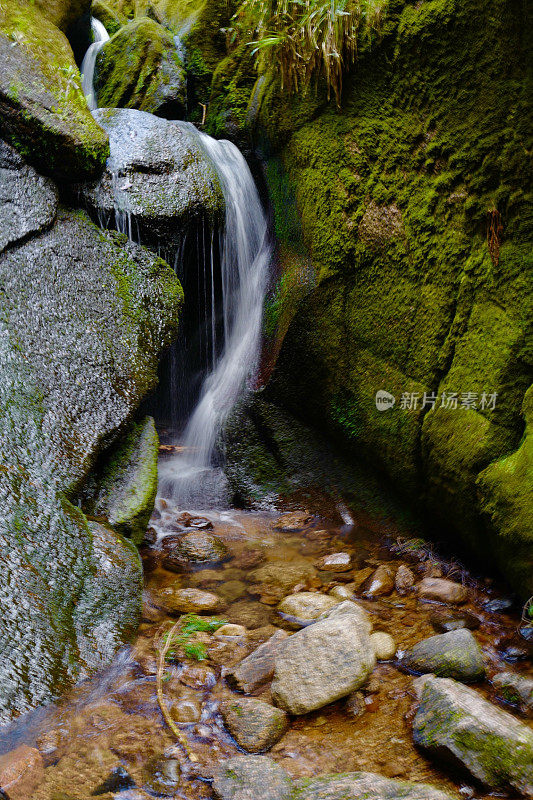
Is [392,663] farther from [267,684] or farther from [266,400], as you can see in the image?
[266,400]

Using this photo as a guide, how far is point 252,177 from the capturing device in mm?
5355

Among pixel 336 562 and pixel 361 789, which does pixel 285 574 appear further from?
pixel 361 789

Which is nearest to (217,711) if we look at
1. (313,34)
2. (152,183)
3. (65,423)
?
(65,423)

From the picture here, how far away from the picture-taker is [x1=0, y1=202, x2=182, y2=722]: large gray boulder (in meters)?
2.29

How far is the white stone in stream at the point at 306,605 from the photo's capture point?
291 centimetres

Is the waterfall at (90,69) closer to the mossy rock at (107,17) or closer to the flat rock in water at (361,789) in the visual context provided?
the mossy rock at (107,17)

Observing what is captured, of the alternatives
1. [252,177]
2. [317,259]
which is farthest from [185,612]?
[252,177]

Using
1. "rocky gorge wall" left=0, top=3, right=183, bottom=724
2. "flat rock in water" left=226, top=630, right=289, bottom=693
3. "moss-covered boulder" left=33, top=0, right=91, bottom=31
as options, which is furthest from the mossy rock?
"flat rock in water" left=226, top=630, right=289, bottom=693

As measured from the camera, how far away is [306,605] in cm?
297

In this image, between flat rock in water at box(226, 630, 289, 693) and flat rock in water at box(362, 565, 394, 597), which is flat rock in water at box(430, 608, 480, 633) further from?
flat rock in water at box(226, 630, 289, 693)

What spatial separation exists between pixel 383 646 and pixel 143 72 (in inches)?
265

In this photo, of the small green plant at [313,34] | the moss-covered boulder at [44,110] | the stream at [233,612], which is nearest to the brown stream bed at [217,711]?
the stream at [233,612]

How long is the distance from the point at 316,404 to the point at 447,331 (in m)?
1.24

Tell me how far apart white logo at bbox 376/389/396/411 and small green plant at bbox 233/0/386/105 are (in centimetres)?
212
